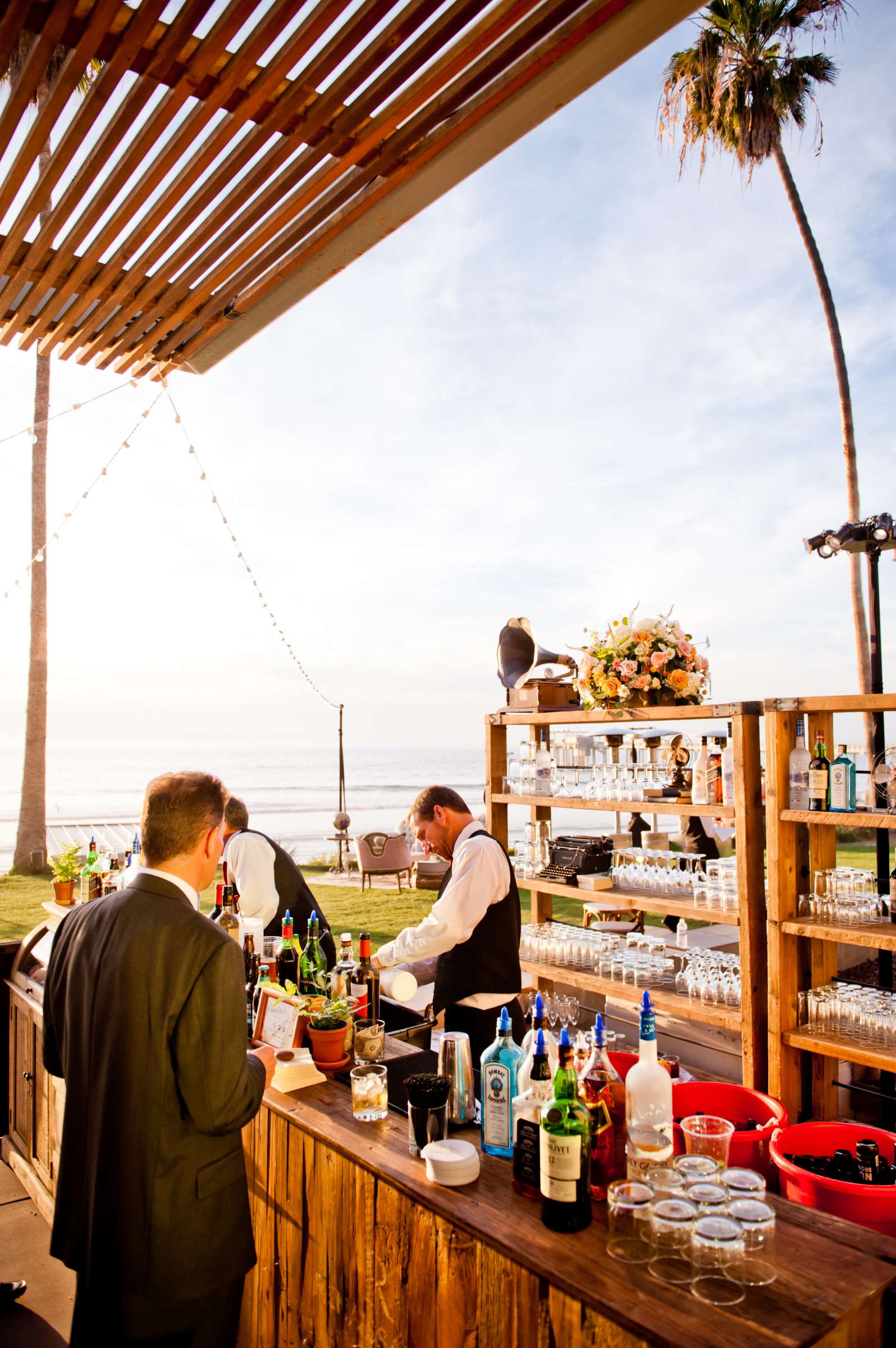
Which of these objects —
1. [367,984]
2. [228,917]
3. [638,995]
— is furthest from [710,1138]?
[638,995]

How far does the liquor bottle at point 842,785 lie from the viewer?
12.6ft

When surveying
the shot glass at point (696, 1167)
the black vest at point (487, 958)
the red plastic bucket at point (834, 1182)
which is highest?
the shot glass at point (696, 1167)

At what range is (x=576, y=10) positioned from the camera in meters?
1.78

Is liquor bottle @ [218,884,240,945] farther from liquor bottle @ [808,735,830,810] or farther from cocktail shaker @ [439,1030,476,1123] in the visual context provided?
liquor bottle @ [808,735,830,810]

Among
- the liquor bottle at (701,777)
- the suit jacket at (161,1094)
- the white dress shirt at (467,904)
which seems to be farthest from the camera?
the liquor bottle at (701,777)

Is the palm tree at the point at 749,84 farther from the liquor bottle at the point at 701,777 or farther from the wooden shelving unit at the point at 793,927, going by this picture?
the wooden shelving unit at the point at 793,927

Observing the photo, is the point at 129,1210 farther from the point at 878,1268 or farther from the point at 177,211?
the point at 177,211

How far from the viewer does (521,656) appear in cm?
545

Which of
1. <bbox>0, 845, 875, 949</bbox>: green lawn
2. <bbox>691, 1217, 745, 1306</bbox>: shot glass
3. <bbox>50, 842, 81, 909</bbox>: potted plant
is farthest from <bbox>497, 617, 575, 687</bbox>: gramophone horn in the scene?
<bbox>0, 845, 875, 949</bbox>: green lawn

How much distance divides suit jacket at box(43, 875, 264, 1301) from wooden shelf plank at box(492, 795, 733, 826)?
2881 mm

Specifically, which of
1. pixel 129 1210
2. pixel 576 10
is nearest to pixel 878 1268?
pixel 129 1210

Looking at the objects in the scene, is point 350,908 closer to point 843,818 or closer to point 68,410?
point 68,410

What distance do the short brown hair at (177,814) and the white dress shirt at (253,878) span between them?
236cm

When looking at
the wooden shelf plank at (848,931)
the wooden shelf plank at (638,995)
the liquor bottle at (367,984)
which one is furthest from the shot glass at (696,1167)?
the wooden shelf plank at (638,995)
